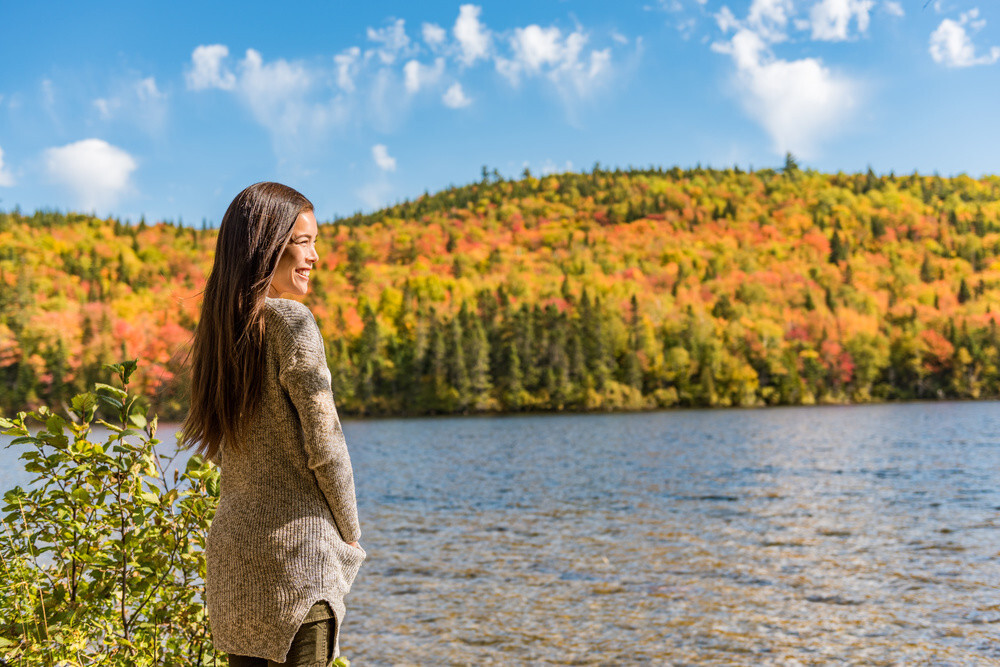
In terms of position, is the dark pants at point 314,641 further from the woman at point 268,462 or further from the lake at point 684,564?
the lake at point 684,564

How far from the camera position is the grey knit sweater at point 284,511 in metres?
2.08

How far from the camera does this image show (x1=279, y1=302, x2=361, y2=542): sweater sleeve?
6.80 feet

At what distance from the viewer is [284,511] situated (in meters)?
2.12

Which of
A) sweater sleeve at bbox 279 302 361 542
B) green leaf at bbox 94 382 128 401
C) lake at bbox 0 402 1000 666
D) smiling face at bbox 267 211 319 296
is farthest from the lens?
lake at bbox 0 402 1000 666

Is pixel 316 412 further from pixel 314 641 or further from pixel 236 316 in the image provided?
pixel 314 641

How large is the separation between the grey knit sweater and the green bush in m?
1.45

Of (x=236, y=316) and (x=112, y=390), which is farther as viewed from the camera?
(x=112, y=390)

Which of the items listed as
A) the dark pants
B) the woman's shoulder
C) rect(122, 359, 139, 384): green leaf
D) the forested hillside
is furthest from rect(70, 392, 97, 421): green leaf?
the forested hillside

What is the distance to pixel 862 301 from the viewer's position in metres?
120

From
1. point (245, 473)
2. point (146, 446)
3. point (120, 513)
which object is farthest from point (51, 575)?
point (245, 473)

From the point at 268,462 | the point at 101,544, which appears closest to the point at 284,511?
the point at 268,462

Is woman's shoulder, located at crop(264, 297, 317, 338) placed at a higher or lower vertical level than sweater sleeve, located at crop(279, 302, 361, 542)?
higher

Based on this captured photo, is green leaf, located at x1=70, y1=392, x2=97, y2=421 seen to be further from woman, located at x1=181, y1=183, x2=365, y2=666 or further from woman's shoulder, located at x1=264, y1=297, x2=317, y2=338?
woman's shoulder, located at x1=264, y1=297, x2=317, y2=338

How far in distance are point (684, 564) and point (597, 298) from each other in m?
94.8
